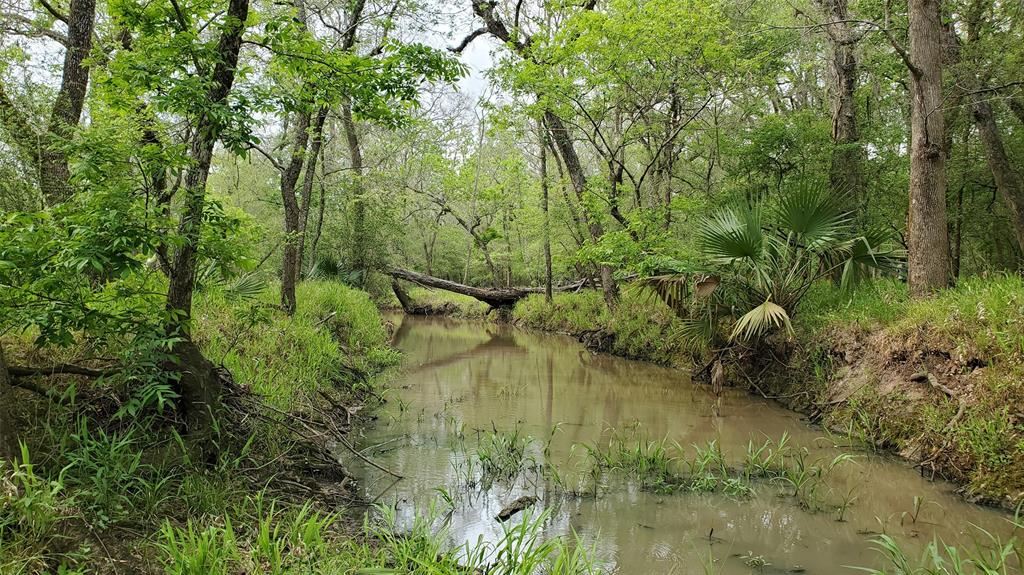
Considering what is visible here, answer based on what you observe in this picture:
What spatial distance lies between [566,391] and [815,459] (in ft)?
12.5

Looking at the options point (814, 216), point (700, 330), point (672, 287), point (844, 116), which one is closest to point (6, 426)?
point (700, 330)

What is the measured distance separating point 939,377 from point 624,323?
23.5 ft

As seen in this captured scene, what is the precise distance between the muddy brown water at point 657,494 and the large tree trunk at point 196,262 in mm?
1381

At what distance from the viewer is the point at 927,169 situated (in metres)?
6.13

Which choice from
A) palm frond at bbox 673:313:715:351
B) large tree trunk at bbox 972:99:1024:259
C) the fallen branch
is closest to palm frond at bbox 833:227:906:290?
palm frond at bbox 673:313:715:351

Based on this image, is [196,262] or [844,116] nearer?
[196,262]

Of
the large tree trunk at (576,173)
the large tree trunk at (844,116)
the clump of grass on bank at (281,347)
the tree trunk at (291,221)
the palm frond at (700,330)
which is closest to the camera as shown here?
the clump of grass on bank at (281,347)

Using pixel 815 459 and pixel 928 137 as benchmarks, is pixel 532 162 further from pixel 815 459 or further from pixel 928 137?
pixel 815 459

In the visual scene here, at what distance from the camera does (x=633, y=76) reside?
10.3m

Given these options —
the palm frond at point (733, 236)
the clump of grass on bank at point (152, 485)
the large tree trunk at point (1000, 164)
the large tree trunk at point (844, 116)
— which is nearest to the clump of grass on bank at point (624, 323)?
the palm frond at point (733, 236)

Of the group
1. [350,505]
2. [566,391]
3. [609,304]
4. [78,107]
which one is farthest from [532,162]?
[350,505]

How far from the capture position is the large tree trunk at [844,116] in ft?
30.4

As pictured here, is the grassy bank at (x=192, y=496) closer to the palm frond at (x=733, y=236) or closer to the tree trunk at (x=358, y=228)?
the palm frond at (x=733, y=236)

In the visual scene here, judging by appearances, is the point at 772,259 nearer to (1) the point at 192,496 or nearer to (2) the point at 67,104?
(1) the point at 192,496
